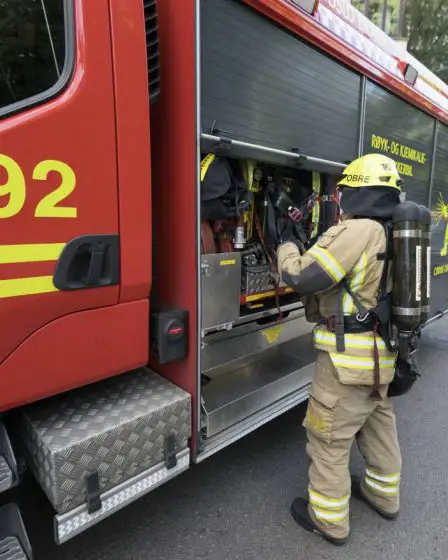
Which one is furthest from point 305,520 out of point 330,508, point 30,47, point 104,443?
point 30,47

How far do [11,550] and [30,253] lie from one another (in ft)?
3.20

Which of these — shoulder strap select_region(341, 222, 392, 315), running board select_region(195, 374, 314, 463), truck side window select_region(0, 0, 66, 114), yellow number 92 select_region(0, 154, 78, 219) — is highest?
truck side window select_region(0, 0, 66, 114)

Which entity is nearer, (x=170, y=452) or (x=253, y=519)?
(x=170, y=452)

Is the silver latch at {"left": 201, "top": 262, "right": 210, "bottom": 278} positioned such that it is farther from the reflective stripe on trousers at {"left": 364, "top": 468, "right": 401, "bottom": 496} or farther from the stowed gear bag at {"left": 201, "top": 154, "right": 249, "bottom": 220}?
the reflective stripe on trousers at {"left": 364, "top": 468, "right": 401, "bottom": 496}

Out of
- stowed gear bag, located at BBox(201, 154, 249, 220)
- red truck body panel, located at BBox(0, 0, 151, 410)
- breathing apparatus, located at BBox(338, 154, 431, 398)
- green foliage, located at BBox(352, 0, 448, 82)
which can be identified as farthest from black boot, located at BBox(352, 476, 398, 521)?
green foliage, located at BBox(352, 0, 448, 82)

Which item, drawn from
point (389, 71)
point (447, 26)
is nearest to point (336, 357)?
point (389, 71)

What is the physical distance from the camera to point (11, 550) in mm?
1368

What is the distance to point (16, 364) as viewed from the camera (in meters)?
1.36

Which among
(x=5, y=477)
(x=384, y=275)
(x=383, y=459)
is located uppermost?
(x=384, y=275)

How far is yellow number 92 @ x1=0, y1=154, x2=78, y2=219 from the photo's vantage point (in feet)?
4.09

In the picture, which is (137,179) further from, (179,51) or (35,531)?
(35,531)

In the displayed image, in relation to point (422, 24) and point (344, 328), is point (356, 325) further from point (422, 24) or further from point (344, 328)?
point (422, 24)

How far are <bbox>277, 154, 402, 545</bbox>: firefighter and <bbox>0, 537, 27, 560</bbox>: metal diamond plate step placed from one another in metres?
1.32

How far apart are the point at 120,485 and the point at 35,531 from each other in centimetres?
84
